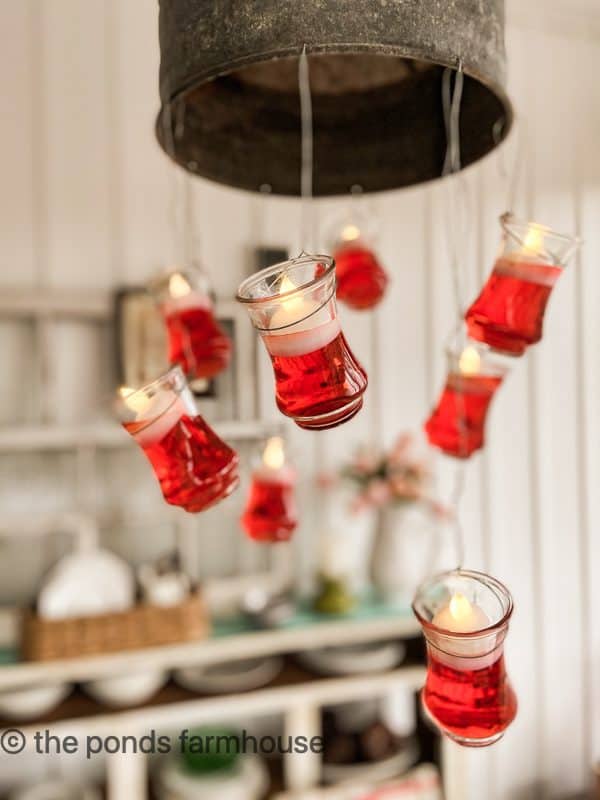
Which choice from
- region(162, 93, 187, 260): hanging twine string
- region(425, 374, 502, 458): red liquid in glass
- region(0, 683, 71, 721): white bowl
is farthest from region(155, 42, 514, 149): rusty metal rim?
region(0, 683, 71, 721): white bowl

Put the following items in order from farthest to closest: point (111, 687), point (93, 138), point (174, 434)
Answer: point (93, 138) < point (111, 687) < point (174, 434)

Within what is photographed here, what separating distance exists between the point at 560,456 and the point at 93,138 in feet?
5.75

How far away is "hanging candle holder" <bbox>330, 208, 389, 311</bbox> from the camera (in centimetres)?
112

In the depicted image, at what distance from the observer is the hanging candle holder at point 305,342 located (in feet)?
2.05

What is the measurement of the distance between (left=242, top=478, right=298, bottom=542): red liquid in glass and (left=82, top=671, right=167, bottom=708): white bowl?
86 cm

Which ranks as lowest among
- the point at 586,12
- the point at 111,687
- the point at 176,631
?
the point at 111,687

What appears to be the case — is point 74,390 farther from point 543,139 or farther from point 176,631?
point 543,139

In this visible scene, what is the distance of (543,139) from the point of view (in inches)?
92.7

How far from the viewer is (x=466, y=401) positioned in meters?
0.99

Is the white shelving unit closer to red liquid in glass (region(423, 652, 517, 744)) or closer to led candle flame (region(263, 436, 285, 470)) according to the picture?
led candle flame (region(263, 436, 285, 470))

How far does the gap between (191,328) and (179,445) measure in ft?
0.83

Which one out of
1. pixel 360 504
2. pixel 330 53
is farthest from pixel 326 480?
pixel 330 53

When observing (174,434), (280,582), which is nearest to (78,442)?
(280,582)

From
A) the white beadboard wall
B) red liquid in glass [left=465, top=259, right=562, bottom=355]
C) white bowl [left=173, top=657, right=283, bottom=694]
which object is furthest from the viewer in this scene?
the white beadboard wall
